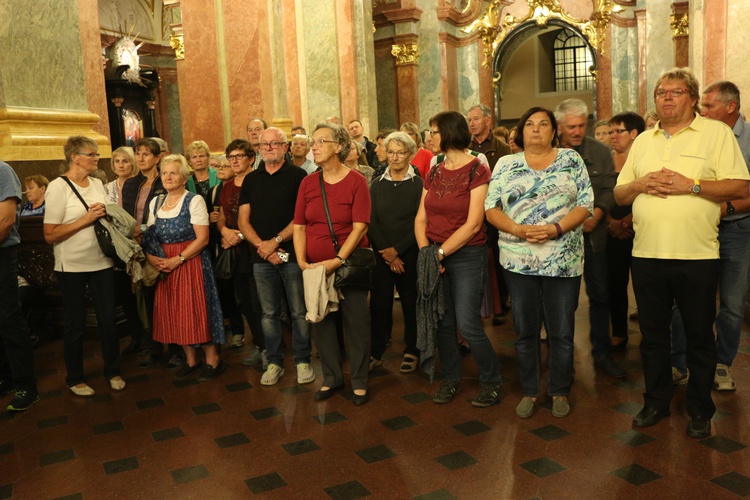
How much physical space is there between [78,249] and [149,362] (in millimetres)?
1255

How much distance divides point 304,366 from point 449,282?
131 centimetres

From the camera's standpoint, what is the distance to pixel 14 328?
4.67 metres

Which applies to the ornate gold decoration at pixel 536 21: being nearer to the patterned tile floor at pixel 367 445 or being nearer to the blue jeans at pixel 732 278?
the patterned tile floor at pixel 367 445

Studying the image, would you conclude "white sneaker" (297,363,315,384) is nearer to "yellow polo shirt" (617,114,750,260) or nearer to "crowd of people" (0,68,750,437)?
"crowd of people" (0,68,750,437)

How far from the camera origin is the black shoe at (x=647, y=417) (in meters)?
3.85

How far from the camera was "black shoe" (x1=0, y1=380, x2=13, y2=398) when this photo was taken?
5.00 meters

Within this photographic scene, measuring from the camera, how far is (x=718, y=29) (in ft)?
26.2

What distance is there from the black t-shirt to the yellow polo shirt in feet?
7.84

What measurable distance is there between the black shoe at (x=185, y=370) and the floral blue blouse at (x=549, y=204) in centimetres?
272

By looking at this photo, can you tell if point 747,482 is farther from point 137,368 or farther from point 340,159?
point 137,368

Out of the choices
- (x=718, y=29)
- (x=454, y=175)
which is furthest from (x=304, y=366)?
(x=718, y=29)

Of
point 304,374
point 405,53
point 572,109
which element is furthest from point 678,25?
point 304,374

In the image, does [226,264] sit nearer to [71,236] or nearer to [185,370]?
[185,370]

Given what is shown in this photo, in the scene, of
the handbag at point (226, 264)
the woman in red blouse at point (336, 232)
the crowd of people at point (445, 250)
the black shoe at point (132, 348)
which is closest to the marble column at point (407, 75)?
the crowd of people at point (445, 250)
